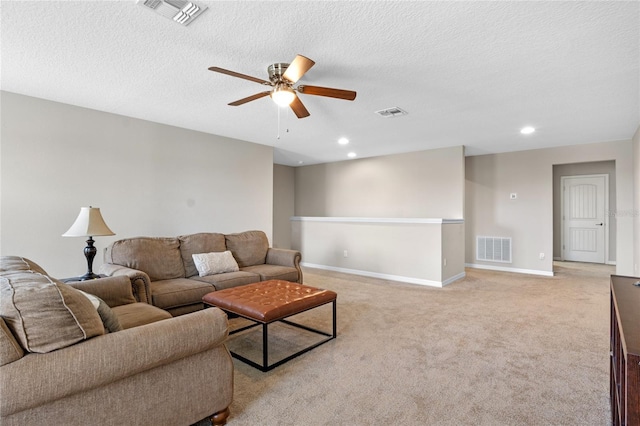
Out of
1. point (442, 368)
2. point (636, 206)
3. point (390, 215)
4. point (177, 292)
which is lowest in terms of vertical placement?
point (442, 368)

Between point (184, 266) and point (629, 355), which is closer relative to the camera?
point (629, 355)

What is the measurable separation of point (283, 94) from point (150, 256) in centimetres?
223

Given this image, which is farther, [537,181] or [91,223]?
[537,181]

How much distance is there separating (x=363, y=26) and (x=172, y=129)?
3.32 m

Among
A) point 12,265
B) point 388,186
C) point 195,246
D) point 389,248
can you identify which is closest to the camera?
point 12,265

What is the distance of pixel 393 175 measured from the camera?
6695 millimetres

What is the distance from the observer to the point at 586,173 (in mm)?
7086

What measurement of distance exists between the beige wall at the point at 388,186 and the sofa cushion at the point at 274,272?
322cm

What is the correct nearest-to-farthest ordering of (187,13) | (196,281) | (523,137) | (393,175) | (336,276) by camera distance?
(187,13), (196,281), (523,137), (336,276), (393,175)

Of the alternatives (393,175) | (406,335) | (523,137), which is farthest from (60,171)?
(523,137)

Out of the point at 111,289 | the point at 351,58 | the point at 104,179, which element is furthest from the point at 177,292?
the point at 351,58

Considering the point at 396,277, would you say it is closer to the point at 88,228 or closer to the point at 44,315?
the point at 88,228

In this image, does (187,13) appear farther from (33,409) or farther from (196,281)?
(196,281)

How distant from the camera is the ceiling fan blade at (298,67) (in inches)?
82.7
